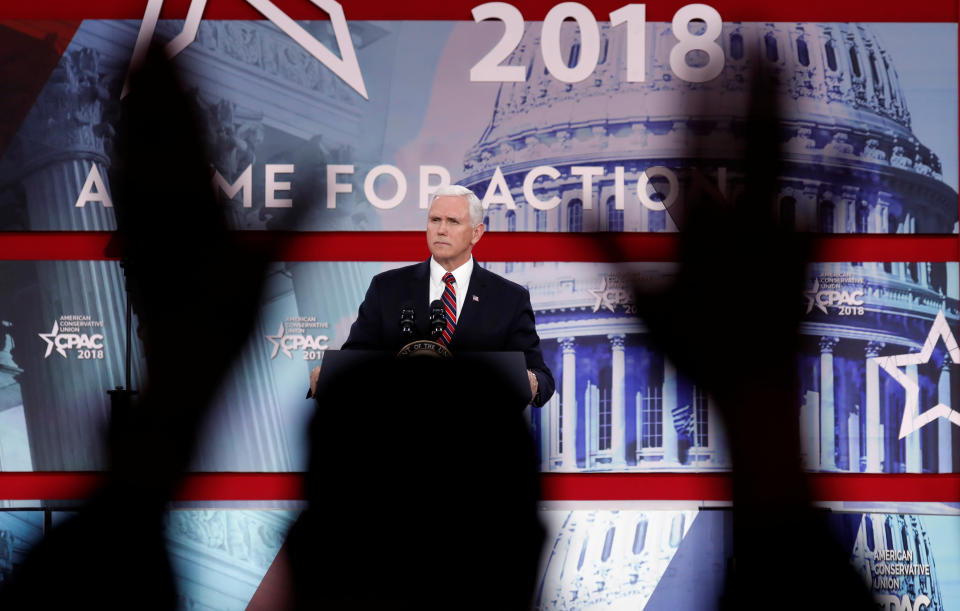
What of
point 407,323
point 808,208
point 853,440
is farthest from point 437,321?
point 853,440

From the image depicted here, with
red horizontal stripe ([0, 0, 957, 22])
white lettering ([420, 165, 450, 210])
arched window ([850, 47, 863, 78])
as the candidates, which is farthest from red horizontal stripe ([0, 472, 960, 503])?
red horizontal stripe ([0, 0, 957, 22])

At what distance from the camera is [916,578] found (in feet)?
12.3

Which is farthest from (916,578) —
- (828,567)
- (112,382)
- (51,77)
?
(51,77)

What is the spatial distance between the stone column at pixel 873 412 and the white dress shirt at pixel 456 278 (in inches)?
74.7

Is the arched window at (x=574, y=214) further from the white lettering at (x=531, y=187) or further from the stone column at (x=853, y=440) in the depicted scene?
the stone column at (x=853, y=440)

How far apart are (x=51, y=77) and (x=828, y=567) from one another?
395cm

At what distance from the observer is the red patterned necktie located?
2.88m

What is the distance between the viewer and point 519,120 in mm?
3869

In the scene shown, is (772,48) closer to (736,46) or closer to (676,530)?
(736,46)

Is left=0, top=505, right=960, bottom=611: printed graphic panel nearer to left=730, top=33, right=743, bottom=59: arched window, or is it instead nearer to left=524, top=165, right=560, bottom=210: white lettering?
left=524, top=165, right=560, bottom=210: white lettering

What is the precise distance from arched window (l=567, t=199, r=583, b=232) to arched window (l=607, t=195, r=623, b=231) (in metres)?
0.12

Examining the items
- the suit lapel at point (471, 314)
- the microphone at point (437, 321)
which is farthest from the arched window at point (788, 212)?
the microphone at point (437, 321)

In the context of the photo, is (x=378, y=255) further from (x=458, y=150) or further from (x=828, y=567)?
(x=828, y=567)

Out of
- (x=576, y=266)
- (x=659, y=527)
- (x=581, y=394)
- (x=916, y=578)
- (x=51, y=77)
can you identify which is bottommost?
(x=916, y=578)
